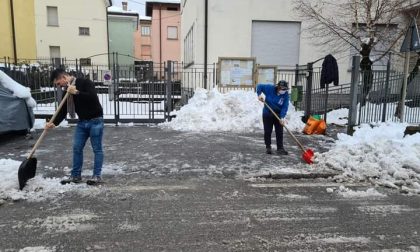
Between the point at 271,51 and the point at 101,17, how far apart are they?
72.5 feet

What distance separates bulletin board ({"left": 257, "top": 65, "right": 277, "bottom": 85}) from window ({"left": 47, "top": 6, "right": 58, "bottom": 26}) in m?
25.1

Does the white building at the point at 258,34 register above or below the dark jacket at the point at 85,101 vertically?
above

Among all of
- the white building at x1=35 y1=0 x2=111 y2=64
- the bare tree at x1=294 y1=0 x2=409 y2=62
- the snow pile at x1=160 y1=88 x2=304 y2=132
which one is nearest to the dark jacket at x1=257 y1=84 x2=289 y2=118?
the snow pile at x1=160 y1=88 x2=304 y2=132

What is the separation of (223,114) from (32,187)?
7.39 meters

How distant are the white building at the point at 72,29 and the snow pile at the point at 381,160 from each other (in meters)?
28.3

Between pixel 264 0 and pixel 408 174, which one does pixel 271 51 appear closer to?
pixel 264 0

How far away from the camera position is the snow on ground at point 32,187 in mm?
5220

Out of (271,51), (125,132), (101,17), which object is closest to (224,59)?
(271,51)

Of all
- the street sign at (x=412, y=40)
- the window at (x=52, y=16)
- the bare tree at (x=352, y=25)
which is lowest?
the street sign at (x=412, y=40)

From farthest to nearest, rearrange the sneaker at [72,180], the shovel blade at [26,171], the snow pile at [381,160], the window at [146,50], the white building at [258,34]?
the window at [146,50] → the white building at [258,34] → the snow pile at [381,160] → the sneaker at [72,180] → the shovel blade at [26,171]

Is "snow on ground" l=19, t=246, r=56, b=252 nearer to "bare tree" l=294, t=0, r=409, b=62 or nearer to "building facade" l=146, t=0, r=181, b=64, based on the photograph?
"bare tree" l=294, t=0, r=409, b=62

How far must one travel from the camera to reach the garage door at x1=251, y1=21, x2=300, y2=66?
51.4ft

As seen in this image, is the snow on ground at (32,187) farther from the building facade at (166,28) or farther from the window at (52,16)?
the building facade at (166,28)

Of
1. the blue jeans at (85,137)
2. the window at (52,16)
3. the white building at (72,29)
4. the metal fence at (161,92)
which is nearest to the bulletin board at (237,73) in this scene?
the metal fence at (161,92)
